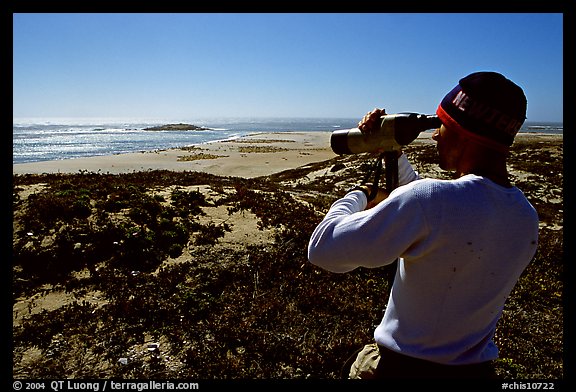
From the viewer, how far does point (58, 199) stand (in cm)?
958

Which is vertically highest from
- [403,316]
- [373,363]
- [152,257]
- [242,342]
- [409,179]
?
[409,179]

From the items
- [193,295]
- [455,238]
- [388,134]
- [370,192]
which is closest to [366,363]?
[370,192]

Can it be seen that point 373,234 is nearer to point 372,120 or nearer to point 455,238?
point 455,238

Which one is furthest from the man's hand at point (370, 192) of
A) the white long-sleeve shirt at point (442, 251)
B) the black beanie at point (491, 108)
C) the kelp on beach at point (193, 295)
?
the kelp on beach at point (193, 295)

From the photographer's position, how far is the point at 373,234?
1698mm

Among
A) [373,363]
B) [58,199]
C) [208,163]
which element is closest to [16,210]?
[58,199]

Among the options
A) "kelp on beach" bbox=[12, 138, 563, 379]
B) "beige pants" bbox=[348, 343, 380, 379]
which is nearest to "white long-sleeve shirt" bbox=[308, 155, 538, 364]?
"beige pants" bbox=[348, 343, 380, 379]

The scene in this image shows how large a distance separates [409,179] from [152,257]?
6.89 meters

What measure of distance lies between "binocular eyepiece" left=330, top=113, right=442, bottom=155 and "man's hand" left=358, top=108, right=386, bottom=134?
2 cm

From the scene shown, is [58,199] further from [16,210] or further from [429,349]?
[429,349]

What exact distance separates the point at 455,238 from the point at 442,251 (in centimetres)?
10

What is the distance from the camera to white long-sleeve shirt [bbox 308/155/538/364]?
1666 millimetres

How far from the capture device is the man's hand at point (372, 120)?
2.43 metres

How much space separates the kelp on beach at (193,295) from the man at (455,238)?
2.33 meters
